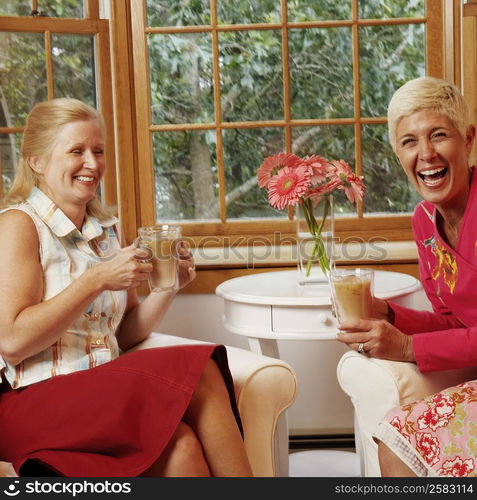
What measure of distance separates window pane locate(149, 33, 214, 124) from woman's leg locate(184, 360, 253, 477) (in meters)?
1.61

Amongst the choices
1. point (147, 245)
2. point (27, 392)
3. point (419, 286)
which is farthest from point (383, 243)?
point (27, 392)

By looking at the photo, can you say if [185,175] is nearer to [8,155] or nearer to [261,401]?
[8,155]

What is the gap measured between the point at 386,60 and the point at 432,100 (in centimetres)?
129

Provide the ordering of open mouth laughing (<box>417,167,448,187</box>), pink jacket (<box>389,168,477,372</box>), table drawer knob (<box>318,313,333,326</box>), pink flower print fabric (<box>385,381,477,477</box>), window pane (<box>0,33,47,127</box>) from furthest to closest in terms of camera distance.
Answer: window pane (<box>0,33,47,127</box>)
table drawer knob (<box>318,313,333,326</box>)
open mouth laughing (<box>417,167,448,187</box>)
pink jacket (<box>389,168,477,372</box>)
pink flower print fabric (<box>385,381,477,477</box>)

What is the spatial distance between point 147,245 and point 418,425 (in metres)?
0.78

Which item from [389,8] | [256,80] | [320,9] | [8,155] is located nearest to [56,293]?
[8,155]

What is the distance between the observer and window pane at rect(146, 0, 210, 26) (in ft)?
10.5

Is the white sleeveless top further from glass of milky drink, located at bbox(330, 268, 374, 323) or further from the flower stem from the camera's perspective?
the flower stem

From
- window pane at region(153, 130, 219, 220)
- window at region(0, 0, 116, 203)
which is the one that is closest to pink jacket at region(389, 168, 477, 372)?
window pane at region(153, 130, 219, 220)

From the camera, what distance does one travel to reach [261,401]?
2.03 meters

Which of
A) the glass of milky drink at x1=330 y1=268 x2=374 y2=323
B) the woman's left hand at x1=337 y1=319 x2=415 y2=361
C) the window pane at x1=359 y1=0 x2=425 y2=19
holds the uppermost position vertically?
the window pane at x1=359 y1=0 x2=425 y2=19

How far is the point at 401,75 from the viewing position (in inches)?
127

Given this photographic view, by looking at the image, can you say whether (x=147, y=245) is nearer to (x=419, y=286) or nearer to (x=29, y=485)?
(x=29, y=485)

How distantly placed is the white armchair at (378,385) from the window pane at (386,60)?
1.54 meters
